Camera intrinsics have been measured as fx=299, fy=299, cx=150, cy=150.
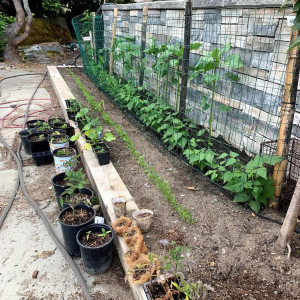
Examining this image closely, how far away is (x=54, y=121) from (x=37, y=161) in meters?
0.91

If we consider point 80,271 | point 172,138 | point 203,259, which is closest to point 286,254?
point 203,259

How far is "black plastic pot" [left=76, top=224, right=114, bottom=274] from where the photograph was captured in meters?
2.22

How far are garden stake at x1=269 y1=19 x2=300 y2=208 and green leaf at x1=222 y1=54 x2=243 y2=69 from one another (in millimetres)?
734

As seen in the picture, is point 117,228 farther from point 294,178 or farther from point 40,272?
point 294,178

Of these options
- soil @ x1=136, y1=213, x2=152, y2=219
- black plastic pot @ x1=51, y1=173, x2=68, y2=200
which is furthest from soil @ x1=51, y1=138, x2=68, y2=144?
soil @ x1=136, y1=213, x2=152, y2=219

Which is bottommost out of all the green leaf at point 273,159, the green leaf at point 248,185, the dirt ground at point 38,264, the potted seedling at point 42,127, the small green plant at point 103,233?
the dirt ground at point 38,264

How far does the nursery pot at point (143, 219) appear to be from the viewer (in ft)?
7.72

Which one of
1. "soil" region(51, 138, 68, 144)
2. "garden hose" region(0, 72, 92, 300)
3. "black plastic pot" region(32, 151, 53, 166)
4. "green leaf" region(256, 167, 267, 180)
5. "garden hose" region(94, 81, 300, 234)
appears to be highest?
"green leaf" region(256, 167, 267, 180)

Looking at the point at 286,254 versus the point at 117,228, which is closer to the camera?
the point at 286,254

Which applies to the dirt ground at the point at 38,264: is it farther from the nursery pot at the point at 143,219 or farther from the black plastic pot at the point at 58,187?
the nursery pot at the point at 143,219

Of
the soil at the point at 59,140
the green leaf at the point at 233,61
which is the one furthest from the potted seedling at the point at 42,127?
the green leaf at the point at 233,61

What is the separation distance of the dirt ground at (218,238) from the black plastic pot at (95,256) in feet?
1.04

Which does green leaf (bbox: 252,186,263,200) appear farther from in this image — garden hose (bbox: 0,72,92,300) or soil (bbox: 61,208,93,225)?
garden hose (bbox: 0,72,92,300)

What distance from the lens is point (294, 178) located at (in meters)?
2.72
